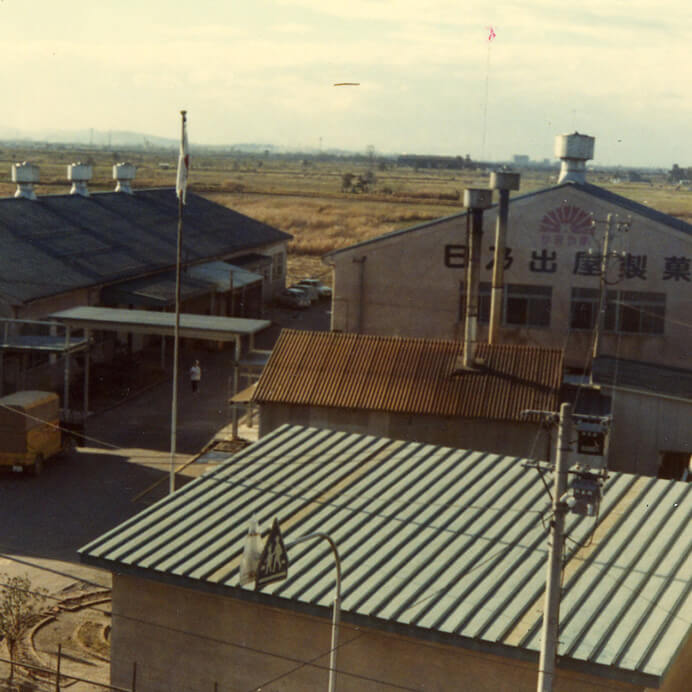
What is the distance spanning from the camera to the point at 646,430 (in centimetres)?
2975

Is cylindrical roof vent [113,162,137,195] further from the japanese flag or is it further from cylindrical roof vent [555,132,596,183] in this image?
the japanese flag

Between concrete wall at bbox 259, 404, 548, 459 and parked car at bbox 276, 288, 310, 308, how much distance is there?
36.1 metres

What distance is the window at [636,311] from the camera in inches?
1497

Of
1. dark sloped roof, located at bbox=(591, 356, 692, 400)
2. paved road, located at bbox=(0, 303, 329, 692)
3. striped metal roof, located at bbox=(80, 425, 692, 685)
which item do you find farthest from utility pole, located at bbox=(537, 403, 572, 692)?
dark sloped roof, located at bbox=(591, 356, 692, 400)

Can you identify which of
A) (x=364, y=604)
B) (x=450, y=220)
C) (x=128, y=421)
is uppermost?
(x=450, y=220)

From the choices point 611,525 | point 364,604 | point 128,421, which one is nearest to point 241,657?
point 364,604

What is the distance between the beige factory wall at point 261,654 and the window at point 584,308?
23.8 metres

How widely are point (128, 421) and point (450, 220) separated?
511 inches

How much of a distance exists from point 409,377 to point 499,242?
265 inches

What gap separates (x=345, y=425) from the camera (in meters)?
30.5

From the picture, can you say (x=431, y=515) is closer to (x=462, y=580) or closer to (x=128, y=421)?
(x=462, y=580)

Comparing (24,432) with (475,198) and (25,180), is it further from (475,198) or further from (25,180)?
(25,180)

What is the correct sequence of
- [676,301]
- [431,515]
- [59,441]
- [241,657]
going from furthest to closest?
1. [676,301]
2. [59,441]
3. [431,515]
4. [241,657]

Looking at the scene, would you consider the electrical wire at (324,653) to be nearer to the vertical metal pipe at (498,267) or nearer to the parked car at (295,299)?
the vertical metal pipe at (498,267)
